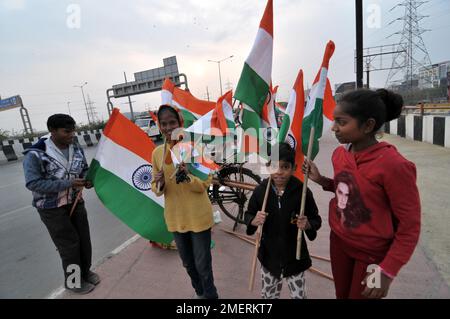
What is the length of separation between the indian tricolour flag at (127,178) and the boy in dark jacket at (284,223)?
137 cm

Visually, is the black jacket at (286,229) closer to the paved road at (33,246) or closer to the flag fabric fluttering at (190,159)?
the flag fabric fluttering at (190,159)

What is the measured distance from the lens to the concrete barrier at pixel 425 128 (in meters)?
7.54

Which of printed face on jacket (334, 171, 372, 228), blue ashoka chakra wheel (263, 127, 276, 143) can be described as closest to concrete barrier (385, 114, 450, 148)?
blue ashoka chakra wheel (263, 127, 276, 143)

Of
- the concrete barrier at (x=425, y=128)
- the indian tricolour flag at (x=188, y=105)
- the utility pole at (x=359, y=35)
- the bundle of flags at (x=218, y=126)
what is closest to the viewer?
the bundle of flags at (x=218, y=126)

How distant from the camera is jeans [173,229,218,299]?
2.15 meters

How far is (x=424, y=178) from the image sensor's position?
202 inches

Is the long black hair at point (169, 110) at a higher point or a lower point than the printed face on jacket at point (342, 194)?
higher

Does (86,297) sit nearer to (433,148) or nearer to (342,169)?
(342,169)

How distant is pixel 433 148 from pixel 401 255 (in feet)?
27.1

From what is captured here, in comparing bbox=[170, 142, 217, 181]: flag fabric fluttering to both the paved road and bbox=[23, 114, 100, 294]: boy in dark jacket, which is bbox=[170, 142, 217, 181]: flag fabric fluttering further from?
the paved road

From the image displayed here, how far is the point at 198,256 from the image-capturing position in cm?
215

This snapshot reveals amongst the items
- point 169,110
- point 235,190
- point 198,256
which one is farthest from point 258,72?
point 235,190

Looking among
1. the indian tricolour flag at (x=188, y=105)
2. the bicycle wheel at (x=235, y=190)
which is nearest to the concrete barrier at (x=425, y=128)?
the bicycle wheel at (x=235, y=190)
